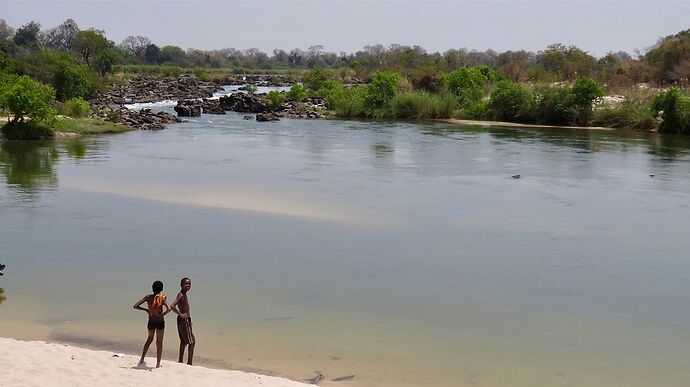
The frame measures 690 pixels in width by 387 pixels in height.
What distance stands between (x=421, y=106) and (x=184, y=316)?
45.0 meters

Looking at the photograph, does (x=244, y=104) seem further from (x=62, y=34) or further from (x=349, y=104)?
(x=62, y=34)

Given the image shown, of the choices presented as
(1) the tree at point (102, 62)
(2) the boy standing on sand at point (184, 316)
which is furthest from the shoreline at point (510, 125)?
(1) the tree at point (102, 62)

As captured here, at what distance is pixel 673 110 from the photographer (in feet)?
142

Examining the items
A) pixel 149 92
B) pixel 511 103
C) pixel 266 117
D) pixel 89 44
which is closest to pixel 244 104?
pixel 266 117

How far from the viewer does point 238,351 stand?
35.7ft

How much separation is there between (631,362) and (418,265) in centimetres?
Answer: 530

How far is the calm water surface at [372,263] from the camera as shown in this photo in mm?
11070

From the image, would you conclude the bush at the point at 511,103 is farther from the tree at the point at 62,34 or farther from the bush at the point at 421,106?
the tree at the point at 62,34

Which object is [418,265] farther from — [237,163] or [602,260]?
[237,163]

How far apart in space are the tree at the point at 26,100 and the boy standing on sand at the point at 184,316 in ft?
87.6

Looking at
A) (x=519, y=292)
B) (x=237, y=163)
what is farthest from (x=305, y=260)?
(x=237, y=163)

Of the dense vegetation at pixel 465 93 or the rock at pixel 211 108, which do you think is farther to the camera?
the rock at pixel 211 108

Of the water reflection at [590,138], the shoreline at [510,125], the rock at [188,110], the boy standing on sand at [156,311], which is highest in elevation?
the rock at [188,110]

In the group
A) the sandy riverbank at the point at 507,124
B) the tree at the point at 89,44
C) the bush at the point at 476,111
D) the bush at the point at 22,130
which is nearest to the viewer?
the bush at the point at 22,130
